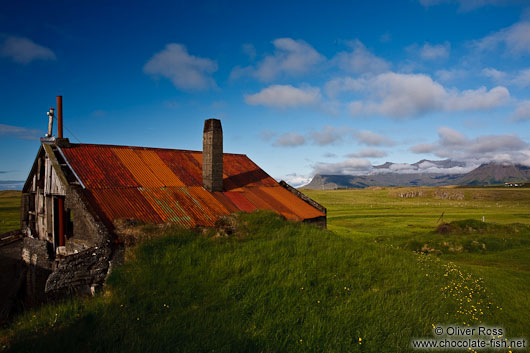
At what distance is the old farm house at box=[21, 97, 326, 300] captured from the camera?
1020 centimetres

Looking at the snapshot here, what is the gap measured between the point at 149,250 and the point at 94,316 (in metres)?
3.06

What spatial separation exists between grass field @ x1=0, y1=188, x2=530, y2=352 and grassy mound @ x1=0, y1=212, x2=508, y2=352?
0.09ft

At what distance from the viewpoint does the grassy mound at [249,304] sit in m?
6.19

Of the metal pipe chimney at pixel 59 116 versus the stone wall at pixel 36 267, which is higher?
the metal pipe chimney at pixel 59 116

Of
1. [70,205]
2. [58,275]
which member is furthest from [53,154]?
[58,275]

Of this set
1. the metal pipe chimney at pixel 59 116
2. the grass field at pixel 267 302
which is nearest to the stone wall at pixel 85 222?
the grass field at pixel 267 302

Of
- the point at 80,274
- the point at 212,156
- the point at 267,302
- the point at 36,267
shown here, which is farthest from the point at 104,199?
the point at 267,302

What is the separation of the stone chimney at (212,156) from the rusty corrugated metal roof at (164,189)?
51 cm

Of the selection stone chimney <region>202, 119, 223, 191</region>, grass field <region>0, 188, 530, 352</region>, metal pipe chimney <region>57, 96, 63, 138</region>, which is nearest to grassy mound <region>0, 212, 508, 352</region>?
grass field <region>0, 188, 530, 352</region>

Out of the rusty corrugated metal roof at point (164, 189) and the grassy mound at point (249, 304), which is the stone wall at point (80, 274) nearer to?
the grassy mound at point (249, 304)

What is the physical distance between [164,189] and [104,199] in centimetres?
303

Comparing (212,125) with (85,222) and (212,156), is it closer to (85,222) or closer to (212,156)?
(212,156)

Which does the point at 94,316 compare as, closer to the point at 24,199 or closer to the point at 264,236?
the point at 264,236

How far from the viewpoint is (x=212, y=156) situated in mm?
16375
